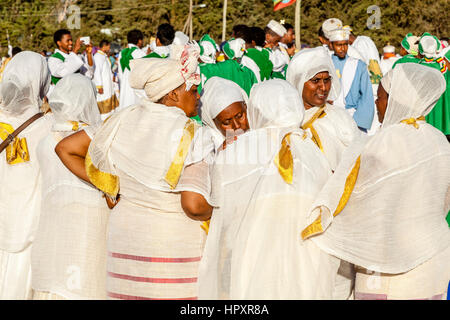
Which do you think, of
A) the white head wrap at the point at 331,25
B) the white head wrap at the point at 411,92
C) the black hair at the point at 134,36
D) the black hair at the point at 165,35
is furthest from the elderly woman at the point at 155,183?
the black hair at the point at 134,36

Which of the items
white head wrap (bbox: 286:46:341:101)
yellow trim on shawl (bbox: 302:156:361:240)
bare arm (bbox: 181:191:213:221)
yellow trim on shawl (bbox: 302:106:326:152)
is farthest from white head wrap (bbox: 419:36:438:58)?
bare arm (bbox: 181:191:213:221)

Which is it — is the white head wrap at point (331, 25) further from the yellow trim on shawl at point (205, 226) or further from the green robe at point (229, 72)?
the yellow trim on shawl at point (205, 226)

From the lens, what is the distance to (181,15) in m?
39.5

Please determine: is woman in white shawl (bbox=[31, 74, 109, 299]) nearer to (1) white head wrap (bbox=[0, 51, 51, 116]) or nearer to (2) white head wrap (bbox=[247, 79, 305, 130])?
(1) white head wrap (bbox=[0, 51, 51, 116])

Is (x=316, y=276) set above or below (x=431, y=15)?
below

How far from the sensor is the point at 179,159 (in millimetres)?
3523

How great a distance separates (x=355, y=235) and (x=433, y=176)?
1.64 ft

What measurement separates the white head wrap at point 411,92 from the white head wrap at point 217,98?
970 mm

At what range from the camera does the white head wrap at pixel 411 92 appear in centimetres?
376

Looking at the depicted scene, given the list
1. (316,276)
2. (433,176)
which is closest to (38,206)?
(316,276)

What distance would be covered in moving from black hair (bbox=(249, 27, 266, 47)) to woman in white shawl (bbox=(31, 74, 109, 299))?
5.95 meters

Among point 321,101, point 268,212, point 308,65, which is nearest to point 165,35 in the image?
point 308,65

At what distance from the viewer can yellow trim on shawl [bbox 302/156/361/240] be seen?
338 centimetres
